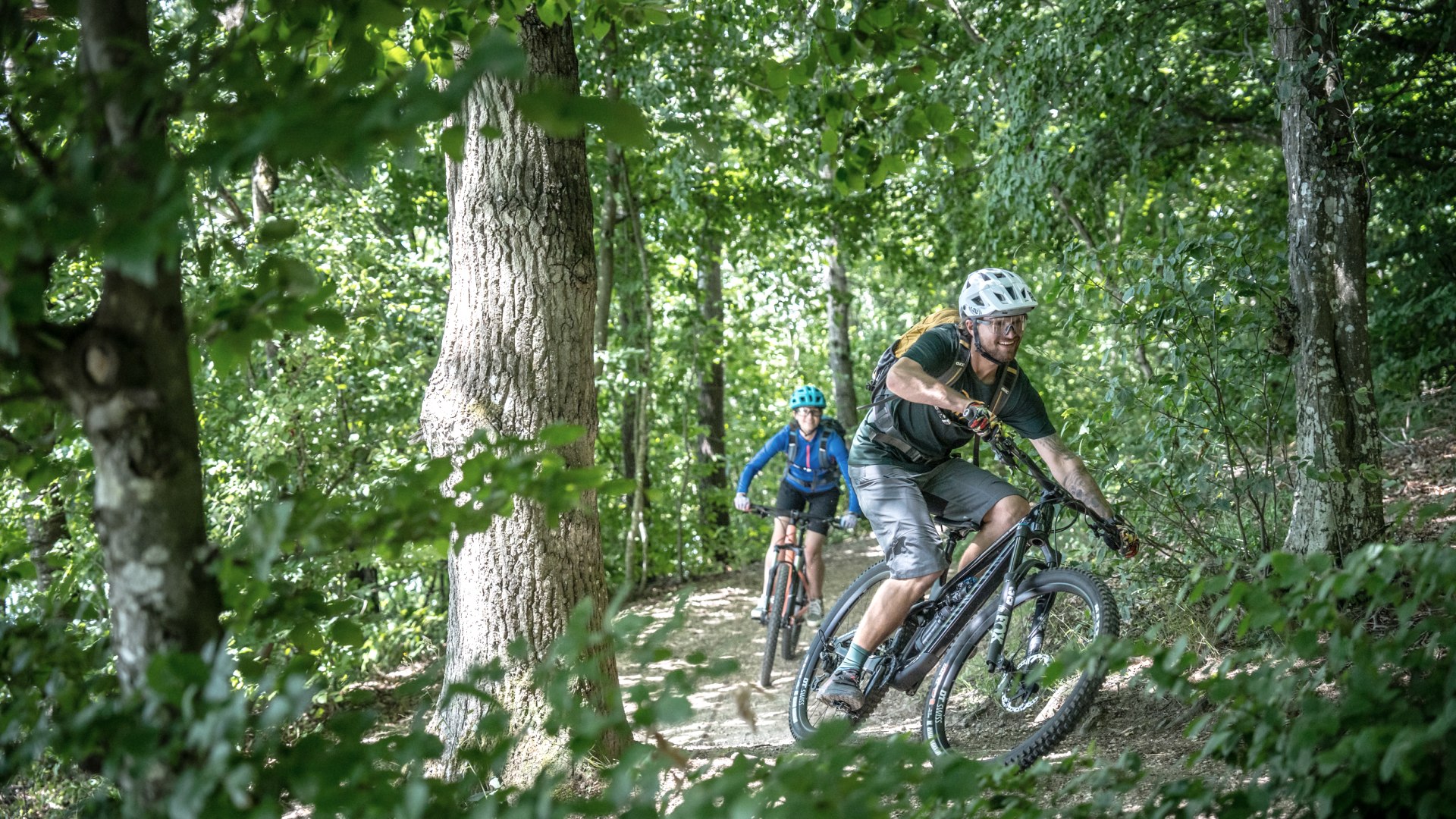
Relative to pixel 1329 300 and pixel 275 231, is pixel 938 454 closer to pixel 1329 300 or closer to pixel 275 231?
pixel 1329 300

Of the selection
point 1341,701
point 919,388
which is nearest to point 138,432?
point 1341,701

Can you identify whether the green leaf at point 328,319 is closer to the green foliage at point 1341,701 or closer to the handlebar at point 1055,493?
the green foliage at point 1341,701

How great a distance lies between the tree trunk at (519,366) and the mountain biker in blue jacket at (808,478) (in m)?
3.43

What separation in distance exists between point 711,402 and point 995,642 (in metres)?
10.1

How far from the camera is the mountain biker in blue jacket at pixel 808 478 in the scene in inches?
314

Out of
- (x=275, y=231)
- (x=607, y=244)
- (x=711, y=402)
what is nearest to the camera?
(x=275, y=231)

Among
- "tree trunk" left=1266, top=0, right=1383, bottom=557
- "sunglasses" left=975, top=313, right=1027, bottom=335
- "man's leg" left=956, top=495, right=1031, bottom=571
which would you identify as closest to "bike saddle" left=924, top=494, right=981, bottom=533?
"man's leg" left=956, top=495, right=1031, bottom=571

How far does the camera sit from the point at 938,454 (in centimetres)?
531

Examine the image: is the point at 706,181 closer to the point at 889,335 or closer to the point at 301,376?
the point at 301,376

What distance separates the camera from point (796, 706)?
237 inches

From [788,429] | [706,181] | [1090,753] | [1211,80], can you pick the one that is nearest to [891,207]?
[706,181]

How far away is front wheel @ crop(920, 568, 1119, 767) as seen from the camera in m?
4.32

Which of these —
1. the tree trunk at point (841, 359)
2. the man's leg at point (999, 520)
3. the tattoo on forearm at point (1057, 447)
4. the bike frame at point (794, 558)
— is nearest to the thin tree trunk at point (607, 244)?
the bike frame at point (794, 558)

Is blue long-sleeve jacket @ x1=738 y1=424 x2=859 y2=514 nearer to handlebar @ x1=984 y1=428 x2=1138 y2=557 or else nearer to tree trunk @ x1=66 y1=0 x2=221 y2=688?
handlebar @ x1=984 y1=428 x2=1138 y2=557
